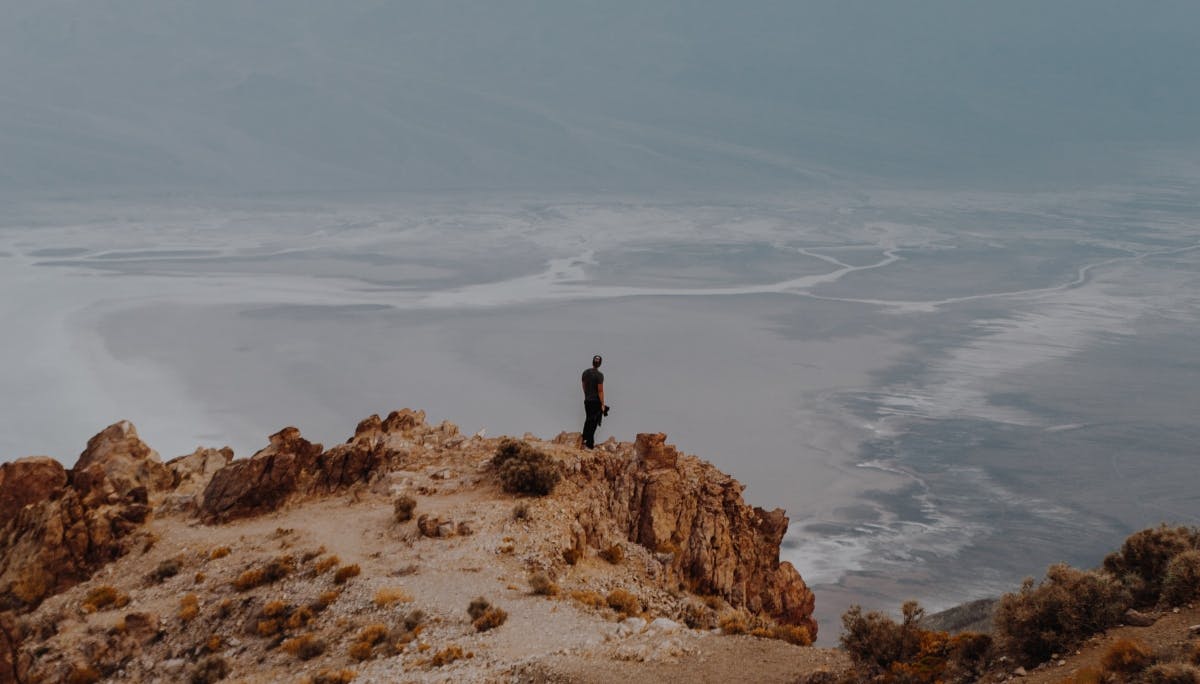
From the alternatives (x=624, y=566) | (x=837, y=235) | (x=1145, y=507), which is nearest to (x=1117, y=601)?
(x=624, y=566)

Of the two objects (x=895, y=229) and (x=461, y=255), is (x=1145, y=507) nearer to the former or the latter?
(x=461, y=255)

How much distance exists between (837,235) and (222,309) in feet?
315

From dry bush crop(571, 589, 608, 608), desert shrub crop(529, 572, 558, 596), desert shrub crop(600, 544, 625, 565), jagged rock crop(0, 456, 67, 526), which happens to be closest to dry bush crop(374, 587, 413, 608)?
desert shrub crop(529, 572, 558, 596)

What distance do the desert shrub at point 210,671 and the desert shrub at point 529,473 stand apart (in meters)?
4.38

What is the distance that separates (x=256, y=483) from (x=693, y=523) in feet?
21.2

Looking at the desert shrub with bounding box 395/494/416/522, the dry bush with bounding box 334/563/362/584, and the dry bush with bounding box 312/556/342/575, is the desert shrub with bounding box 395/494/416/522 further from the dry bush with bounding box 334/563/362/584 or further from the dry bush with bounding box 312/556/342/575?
the dry bush with bounding box 334/563/362/584

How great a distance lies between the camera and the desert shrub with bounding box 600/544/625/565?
41.9 ft

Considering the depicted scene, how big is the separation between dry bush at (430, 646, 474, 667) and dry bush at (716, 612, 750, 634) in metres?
2.76

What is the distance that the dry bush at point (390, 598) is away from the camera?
11.0 meters

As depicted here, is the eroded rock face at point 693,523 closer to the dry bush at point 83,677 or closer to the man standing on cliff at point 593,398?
the man standing on cliff at point 593,398

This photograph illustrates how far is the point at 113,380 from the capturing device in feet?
206

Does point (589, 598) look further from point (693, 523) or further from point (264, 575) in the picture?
point (693, 523)

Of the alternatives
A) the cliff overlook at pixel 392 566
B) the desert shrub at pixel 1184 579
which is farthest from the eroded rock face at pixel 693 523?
the desert shrub at pixel 1184 579

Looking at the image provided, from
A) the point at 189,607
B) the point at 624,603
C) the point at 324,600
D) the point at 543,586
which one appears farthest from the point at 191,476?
the point at 624,603
